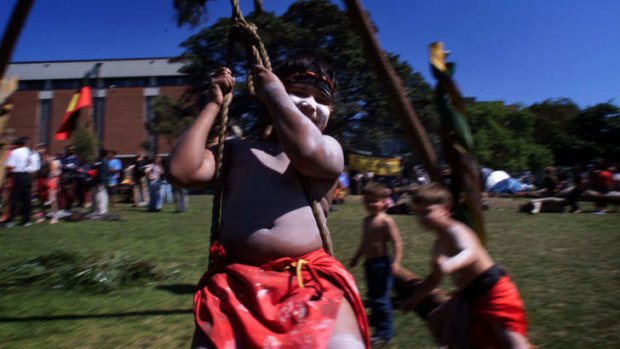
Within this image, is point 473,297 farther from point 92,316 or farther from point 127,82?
point 127,82

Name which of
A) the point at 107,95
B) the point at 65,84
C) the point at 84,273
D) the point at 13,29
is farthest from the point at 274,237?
the point at 65,84

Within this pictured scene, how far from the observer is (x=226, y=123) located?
185 centimetres

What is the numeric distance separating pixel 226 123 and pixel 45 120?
194ft

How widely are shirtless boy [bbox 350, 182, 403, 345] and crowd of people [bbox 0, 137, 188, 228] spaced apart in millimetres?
6858

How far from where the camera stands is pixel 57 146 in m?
51.8

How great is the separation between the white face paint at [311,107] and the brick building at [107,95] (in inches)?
1977

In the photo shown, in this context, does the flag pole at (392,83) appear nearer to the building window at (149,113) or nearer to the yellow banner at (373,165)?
the yellow banner at (373,165)

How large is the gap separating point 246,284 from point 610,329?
11.4 feet

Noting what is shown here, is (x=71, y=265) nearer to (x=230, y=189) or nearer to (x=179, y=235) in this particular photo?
(x=179, y=235)

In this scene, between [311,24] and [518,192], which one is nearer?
[518,192]

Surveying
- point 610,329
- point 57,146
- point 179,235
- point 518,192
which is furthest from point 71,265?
point 57,146

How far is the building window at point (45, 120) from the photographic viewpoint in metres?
52.2

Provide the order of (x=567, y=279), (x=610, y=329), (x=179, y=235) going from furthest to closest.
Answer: (x=179, y=235)
(x=567, y=279)
(x=610, y=329)

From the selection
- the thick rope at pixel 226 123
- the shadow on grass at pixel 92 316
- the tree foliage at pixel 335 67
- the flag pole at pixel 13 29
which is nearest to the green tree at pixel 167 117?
the tree foliage at pixel 335 67
